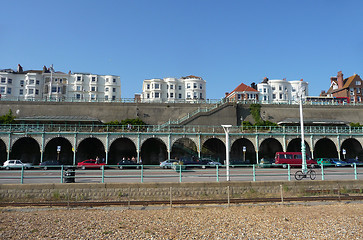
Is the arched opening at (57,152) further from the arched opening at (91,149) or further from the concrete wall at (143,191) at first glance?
the concrete wall at (143,191)

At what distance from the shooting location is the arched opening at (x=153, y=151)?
45156 mm

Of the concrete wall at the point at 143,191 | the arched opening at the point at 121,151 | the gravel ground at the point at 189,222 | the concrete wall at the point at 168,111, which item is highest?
the concrete wall at the point at 168,111

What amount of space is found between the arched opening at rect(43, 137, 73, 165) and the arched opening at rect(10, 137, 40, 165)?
1.48 meters

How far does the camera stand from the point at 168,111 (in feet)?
181

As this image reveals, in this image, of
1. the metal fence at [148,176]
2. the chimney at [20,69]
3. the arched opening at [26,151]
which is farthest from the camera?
the chimney at [20,69]

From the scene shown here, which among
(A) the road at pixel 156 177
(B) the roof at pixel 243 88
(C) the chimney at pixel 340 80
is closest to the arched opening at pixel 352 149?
(A) the road at pixel 156 177

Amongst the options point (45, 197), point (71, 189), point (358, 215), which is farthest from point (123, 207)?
point (358, 215)

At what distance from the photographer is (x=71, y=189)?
52.8 feet

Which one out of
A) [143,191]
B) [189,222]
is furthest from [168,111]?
[189,222]

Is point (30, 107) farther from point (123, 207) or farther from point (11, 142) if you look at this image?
point (123, 207)

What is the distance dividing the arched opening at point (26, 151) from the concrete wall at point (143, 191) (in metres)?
29.6

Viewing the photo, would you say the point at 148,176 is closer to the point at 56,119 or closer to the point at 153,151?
the point at 153,151

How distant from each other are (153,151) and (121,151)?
5.04 metres

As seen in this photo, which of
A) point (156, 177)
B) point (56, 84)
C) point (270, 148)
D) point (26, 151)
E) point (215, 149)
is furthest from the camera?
point (56, 84)
